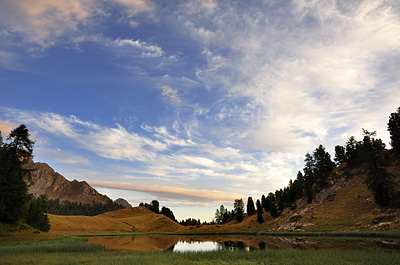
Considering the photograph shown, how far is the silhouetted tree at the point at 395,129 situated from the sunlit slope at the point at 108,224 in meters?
124

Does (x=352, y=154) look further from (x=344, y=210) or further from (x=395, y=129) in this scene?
(x=344, y=210)

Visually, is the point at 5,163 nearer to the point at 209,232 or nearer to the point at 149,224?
the point at 209,232

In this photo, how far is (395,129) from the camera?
83062mm

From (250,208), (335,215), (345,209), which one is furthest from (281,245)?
(250,208)

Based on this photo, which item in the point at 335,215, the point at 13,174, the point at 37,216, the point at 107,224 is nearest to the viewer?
the point at 13,174

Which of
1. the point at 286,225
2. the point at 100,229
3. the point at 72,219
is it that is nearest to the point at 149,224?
the point at 100,229

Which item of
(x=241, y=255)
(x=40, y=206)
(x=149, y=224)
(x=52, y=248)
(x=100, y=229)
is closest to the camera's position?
(x=241, y=255)

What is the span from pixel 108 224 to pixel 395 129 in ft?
493

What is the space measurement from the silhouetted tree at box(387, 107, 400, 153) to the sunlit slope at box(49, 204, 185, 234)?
407 ft

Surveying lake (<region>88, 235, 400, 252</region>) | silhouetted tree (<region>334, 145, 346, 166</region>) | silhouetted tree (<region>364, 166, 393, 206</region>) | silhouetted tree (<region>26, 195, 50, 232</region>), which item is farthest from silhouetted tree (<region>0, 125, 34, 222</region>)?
silhouetted tree (<region>334, 145, 346, 166</region>)

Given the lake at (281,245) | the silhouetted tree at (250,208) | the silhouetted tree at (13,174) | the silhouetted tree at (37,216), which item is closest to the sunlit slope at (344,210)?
the lake at (281,245)

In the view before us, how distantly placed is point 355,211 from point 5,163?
283 ft

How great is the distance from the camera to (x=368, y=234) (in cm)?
4788

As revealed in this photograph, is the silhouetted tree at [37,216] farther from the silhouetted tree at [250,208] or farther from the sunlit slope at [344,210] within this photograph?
the silhouetted tree at [250,208]
